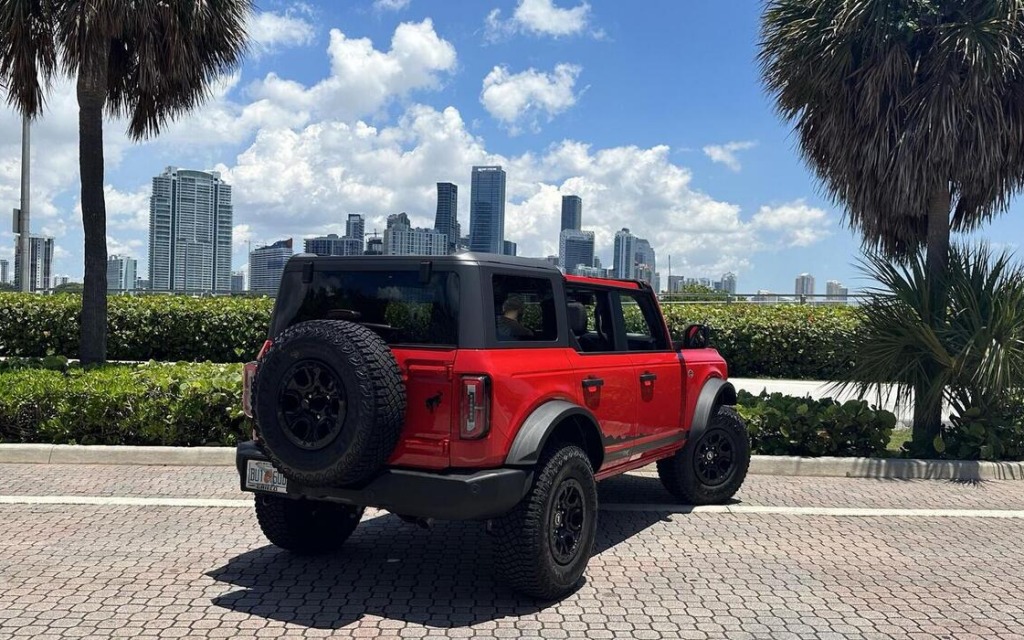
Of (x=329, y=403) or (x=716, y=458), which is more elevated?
(x=329, y=403)

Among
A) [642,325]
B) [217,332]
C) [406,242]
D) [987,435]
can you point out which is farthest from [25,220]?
[987,435]

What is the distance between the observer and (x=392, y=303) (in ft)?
15.7

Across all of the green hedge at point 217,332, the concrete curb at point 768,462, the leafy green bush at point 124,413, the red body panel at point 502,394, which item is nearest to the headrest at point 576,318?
the red body panel at point 502,394

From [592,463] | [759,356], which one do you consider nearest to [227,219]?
Answer: [759,356]

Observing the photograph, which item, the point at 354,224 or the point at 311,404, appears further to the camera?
the point at 354,224

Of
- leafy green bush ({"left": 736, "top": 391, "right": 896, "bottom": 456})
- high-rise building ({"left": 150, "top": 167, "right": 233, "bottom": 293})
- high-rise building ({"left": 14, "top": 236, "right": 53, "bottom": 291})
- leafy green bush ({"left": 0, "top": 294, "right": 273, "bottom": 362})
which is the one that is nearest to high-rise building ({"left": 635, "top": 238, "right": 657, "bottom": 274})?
high-rise building ({"left": 150, "top": 167, "right": 233, "bottom": 293})

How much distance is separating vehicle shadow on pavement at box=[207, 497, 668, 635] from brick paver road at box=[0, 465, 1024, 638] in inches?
0.6

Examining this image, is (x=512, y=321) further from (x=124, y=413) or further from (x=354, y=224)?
(x=354, y=224)

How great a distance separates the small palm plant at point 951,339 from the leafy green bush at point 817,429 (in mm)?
532

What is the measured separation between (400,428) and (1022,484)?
6.94 m

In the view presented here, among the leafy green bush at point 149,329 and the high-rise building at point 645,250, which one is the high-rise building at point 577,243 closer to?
the leafy green bush at point 149,329

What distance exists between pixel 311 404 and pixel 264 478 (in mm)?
773

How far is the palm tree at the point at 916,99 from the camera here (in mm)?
9242

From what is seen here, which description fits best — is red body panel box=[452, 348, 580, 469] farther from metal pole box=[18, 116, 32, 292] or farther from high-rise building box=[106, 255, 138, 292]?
high-rise building box=[106, 255, 138, 292]
